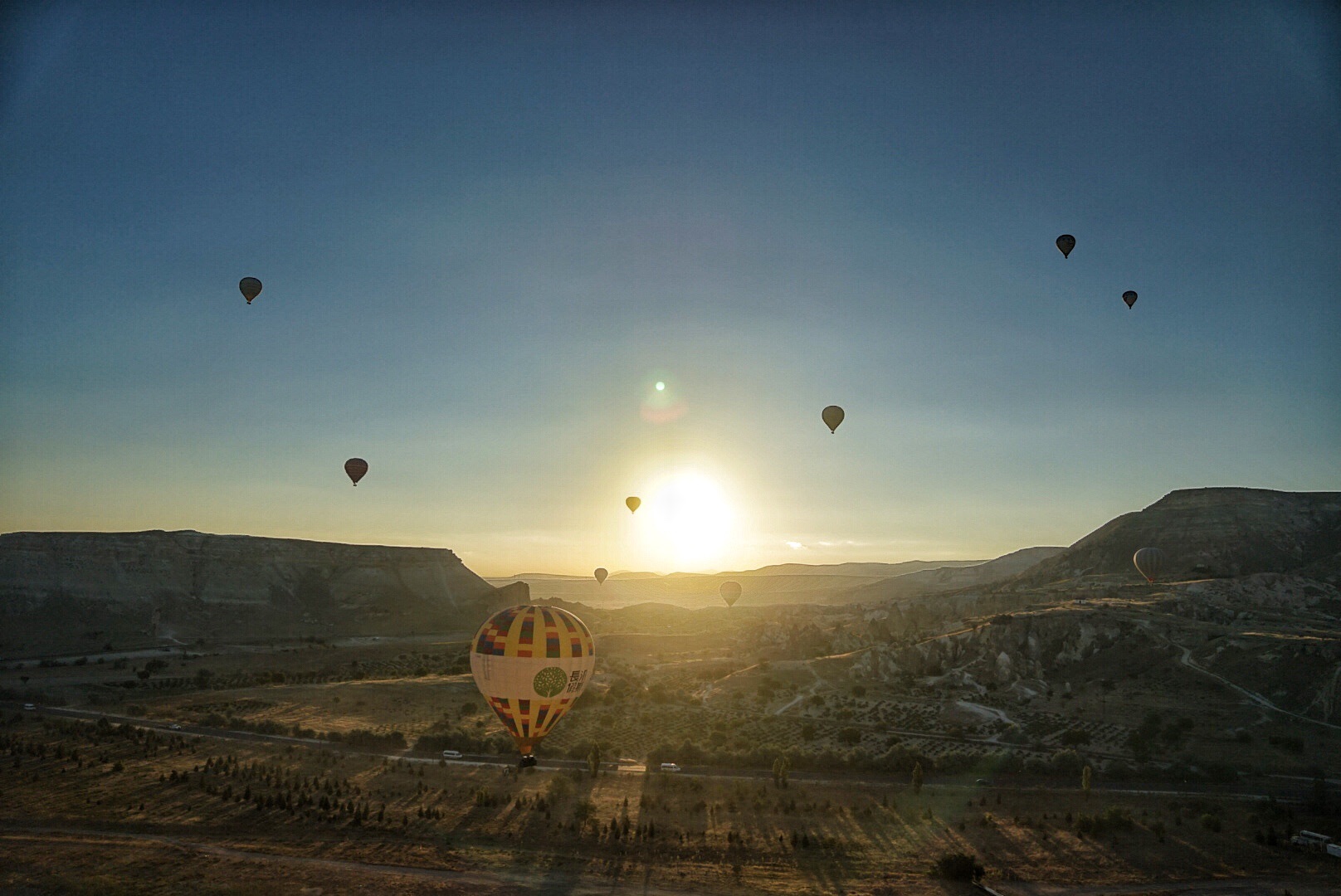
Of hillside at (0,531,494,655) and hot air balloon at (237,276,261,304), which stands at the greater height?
hot air balloon at (237,276,261,304)

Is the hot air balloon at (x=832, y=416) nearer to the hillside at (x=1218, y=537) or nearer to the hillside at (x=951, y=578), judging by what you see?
the hillside at (x=1218, y=537)

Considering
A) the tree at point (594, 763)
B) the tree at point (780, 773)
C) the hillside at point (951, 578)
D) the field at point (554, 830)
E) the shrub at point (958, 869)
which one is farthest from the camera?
the hillside at point (951, 578)

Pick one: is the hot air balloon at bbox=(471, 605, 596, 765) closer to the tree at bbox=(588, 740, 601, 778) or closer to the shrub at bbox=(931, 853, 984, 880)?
the tree at bbox=(588, 740, 601, 778)

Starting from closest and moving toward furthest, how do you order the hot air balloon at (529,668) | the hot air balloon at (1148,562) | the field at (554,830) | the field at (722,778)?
the field at (554,830) < the field at (722,778) < the hot air balloon at (529,668) < the hot air balloon at (1148,562)

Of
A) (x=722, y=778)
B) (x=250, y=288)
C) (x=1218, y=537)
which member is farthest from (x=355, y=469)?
(x=1218, y=537)

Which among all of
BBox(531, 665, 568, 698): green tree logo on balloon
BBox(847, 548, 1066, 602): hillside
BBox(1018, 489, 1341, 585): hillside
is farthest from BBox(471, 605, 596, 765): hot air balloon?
BBox(847, 548, 1066, 602): hillside

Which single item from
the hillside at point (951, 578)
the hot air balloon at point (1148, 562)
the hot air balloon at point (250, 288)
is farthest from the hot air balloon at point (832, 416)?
the hillside at point (951, 578)

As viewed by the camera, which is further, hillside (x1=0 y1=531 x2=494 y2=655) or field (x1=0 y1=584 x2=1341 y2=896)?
hillside (x1=0 y1=531 x2=494 y2=655)
